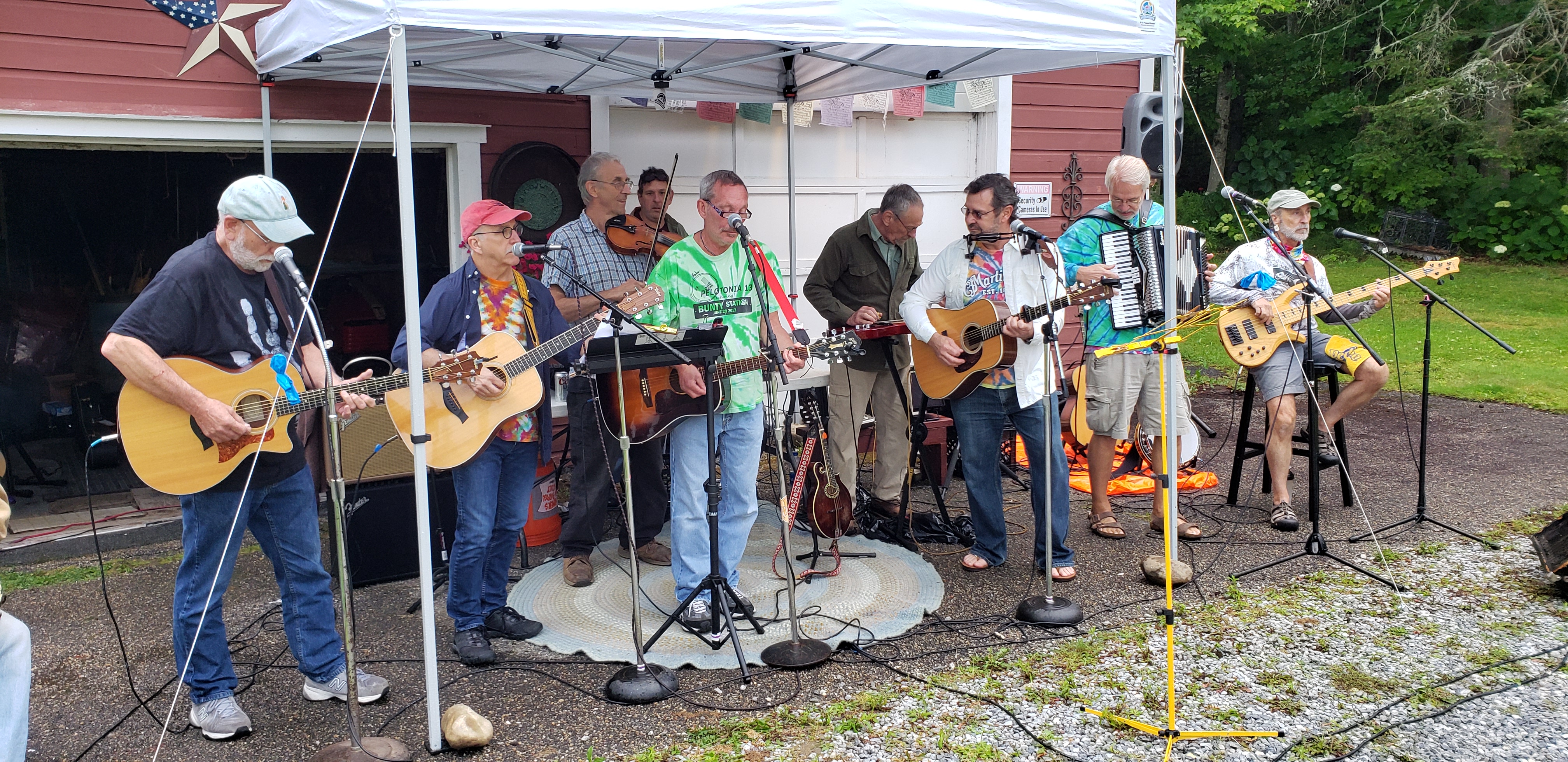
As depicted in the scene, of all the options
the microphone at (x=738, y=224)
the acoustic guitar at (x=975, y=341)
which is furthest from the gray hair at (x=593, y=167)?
the acoustic guitar at (x=975, y=341)

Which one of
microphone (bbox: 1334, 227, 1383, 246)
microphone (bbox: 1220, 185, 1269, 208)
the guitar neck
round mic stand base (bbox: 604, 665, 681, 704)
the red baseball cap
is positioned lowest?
round mic stand base (bbox: 604, 665, 681, 704)

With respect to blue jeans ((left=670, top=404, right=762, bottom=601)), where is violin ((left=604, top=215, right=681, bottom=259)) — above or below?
above

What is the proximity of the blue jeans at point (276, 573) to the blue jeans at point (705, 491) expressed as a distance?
1334mm

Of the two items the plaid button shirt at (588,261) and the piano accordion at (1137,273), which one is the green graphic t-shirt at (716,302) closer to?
the plaid button shirt at (588,261)

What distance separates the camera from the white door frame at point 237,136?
522cm

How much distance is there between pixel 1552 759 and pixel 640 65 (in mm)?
4678

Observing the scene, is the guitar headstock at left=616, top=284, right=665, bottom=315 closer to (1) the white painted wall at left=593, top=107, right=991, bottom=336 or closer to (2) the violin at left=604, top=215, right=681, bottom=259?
(2) the violin at left=604, top=215, right=681, bottom=259

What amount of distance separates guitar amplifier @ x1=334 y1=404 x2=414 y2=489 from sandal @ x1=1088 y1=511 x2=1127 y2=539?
138 inches

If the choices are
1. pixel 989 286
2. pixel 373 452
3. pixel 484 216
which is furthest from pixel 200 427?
pixel 989 286

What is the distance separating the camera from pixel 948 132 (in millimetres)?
8055

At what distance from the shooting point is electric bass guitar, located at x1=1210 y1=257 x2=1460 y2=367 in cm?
590

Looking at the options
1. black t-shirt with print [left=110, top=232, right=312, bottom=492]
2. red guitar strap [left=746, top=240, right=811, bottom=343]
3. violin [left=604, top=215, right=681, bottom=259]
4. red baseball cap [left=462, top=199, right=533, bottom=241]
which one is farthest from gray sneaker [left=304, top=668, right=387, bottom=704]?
violin [left=604, top=215, right=681, bottom=259]

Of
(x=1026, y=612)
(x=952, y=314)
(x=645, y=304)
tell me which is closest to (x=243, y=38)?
(x=645, y=304)

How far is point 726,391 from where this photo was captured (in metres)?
4.38
